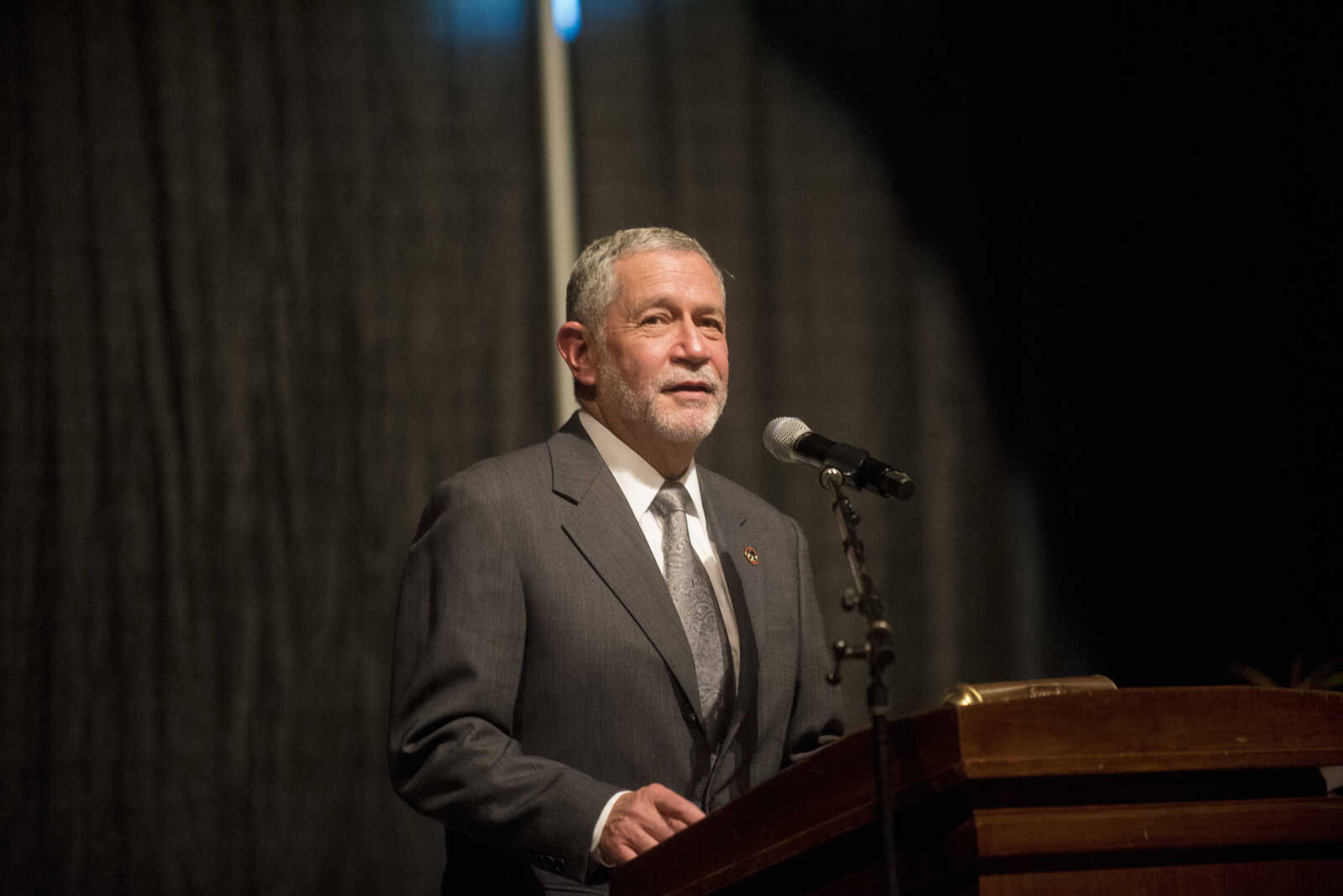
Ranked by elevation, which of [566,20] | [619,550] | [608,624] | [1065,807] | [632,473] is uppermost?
[566,20]

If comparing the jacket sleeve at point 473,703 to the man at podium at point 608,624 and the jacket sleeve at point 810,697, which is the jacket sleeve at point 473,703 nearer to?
the man at podium at point 608,624

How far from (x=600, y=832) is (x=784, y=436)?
0.62 meters

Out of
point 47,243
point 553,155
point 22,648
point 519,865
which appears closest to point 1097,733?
point 519,865

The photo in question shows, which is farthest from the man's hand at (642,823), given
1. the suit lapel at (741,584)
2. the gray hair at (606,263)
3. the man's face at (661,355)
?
the gray hair at (606,263)

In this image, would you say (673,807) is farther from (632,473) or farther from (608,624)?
(632,473)

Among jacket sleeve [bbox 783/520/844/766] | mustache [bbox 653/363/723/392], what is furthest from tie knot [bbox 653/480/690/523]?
jacket sleeve [bbox 783/520/844/766]

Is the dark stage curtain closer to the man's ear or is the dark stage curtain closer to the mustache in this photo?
the man's ear

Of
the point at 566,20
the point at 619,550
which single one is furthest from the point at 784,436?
the point at 566,20

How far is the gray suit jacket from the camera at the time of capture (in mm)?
1710

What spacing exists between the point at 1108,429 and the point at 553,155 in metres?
1.80

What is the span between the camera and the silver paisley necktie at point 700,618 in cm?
204

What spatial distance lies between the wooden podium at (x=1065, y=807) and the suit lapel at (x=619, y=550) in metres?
0.66

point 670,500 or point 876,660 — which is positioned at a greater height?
point 670,500

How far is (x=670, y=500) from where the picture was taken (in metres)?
2.20
